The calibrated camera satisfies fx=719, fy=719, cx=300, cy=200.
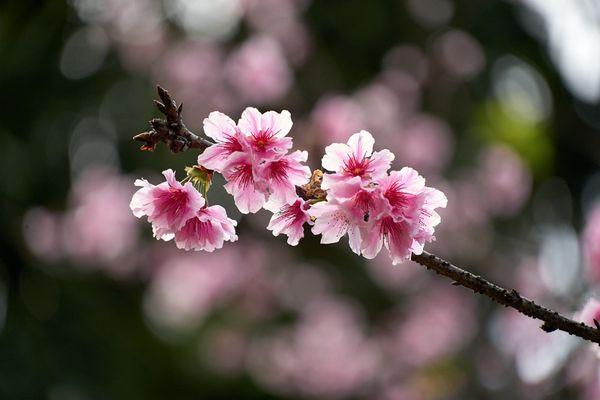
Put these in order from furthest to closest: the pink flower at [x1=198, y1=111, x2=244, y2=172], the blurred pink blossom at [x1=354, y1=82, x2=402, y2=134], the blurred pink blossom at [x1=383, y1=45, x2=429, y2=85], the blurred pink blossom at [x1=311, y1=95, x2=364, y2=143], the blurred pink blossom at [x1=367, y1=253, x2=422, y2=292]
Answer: the blurred pink blossom at [x1=367, y1=253, x2=422, y2=292], the blurred pink blossom at [x1=383, y1=45, x2=429, y2=85], the blurred pink blossom at [x1=354, y1=82, x2=402, y2=134], the blurred pink blossom at [x1=311, y1=95, x2=364, y2=143], the pink flower at [x1=198, y1=111, x2=244, y2=172]

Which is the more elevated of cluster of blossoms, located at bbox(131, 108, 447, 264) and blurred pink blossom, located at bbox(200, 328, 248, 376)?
blurred pink blossom, located at bbox(200, 328, 248, 376)

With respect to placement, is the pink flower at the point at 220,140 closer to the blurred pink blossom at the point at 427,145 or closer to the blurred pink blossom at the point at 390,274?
the blurred pink blossom at the point at 427,145

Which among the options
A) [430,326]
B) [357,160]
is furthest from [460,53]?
[357,160]

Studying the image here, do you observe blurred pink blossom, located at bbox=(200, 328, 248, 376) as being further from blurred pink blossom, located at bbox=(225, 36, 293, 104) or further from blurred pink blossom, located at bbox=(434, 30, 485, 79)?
blurred pink blossom, located at bbox=(434, 30, 485, 79)

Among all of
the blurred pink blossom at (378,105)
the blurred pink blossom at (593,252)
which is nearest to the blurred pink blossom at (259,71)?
the blurred pink blossom at (378,105)

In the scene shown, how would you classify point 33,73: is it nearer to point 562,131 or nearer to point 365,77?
point 365,77

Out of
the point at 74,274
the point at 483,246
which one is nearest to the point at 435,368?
the point at 483,246

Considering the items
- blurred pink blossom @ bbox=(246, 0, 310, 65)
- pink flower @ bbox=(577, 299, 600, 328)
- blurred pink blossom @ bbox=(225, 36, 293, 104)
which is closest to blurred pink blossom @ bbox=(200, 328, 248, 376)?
blurred pink blossom @ bbox=(225, 36, 293, 104)

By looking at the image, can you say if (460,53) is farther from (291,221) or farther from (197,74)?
(291,221)
